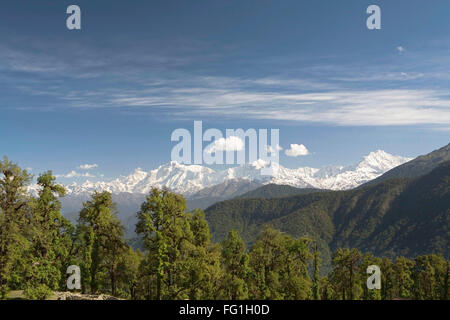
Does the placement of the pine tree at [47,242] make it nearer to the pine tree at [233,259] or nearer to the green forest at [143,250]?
the green forest at [143,250]

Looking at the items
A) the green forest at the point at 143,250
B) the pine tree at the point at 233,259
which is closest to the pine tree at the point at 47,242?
the green forest at the point at 143,250

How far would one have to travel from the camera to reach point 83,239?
42.1m

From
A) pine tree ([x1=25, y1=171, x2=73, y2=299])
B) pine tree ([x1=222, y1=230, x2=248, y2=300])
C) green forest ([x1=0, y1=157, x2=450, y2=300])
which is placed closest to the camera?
green forest ([x1=0, y1=157, x2=450, y2=300])

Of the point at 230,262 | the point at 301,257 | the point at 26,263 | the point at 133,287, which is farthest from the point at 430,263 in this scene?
the point at 26,263

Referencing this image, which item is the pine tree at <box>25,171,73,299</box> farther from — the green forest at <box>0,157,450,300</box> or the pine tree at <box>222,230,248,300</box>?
the pine tree at <box>222,230,248,300</box>

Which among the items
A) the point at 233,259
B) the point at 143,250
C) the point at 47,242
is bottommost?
the point at 233,259

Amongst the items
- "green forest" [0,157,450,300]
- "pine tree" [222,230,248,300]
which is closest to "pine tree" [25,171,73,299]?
"green forest" [0,157,450,300]

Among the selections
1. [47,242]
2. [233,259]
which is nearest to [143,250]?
[47,242]

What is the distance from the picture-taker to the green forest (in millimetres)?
30953

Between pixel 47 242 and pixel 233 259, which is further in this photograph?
pixel 233 259

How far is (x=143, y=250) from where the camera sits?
132ft

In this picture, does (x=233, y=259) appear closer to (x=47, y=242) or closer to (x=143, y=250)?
(x=143, y=250)
